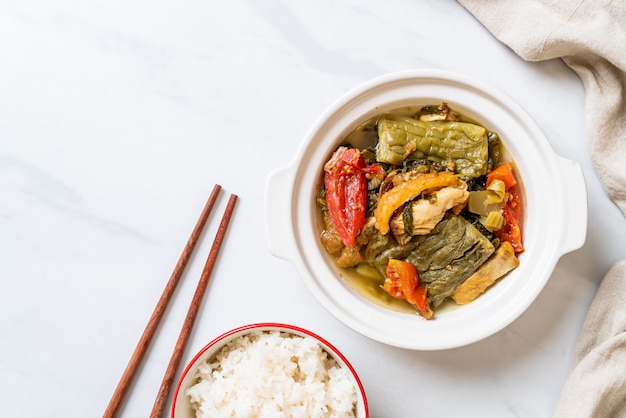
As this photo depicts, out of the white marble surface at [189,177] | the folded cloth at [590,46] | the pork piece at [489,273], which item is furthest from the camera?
the white marble surface at [189,177]

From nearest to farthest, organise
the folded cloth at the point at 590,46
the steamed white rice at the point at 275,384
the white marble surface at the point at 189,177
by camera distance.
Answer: the steamed white rice at the point at 275,384 < the folded cloth at the point at 590,46 < the white marble surface at the point at 189,177

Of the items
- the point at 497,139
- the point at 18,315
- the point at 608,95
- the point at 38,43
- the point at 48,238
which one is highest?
the point at 38,43

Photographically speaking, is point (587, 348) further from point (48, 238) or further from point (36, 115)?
point (36, 115)

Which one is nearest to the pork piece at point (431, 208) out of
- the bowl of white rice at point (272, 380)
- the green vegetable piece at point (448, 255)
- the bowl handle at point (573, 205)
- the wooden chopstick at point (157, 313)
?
the green vegetable piece at point (448, 255)

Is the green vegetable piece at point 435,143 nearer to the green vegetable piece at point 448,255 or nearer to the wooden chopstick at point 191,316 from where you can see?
the green vegetable piece at point 448,255

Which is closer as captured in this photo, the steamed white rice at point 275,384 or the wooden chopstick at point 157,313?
the steamed white rice at point 275,384

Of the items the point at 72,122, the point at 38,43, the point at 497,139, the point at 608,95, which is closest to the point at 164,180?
the point at 72,122
